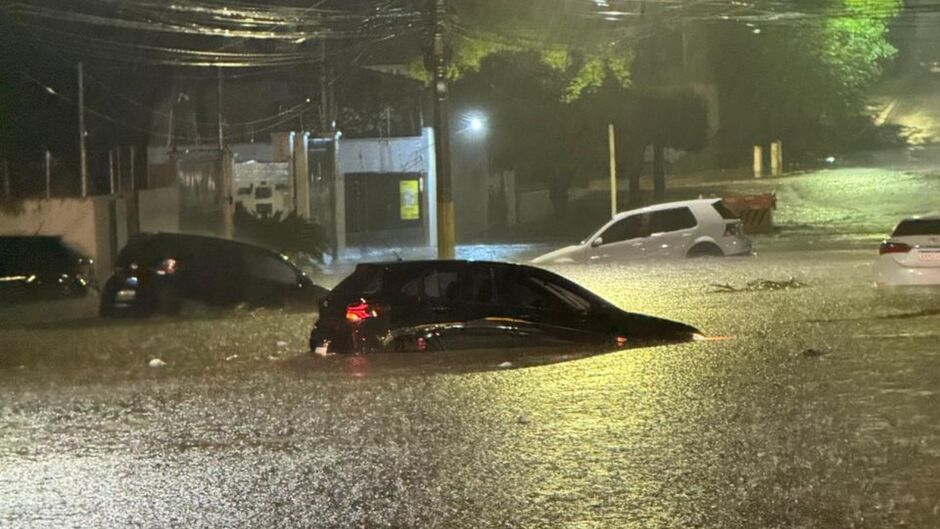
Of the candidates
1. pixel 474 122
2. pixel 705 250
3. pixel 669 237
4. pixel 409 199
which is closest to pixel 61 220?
pixel 669 237

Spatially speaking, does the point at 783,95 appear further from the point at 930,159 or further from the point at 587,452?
the point at 587,452

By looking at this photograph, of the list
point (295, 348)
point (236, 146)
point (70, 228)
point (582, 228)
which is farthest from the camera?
point (582, 228)

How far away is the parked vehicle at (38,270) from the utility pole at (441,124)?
723 cm

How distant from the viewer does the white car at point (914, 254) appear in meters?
20.8

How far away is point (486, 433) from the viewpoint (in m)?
10.9

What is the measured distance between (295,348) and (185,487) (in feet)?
28.2

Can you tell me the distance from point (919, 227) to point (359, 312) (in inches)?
401

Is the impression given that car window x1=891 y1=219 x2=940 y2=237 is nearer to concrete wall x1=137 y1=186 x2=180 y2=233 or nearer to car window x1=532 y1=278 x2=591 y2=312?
car window x1=532 y1=278 x2=591 y2=312

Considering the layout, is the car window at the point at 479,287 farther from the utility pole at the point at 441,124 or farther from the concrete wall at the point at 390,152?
the concrete wall at the point at 390,152

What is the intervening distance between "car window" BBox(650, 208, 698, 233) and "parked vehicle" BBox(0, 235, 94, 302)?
1218 centimetres

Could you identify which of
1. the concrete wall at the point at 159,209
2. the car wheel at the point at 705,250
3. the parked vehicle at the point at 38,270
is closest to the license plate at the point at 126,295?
the parked vehicle at the point at 38,270

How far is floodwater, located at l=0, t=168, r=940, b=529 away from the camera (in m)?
8.34

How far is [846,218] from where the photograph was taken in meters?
46.7

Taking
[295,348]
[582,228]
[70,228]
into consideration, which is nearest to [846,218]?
[582,228]
